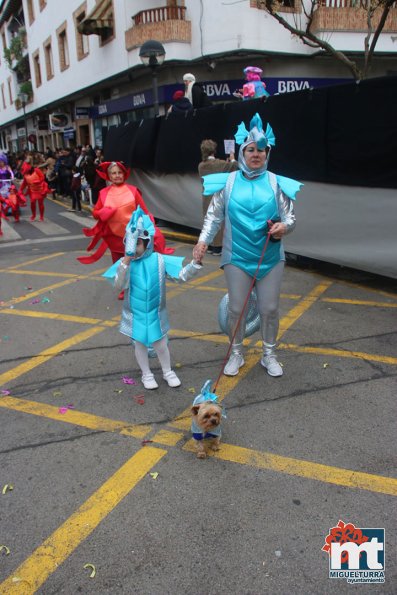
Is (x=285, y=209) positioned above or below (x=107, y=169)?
below

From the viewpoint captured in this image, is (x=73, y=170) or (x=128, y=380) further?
(x=73, y=170)

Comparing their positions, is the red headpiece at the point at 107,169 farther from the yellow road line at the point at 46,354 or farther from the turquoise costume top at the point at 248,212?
the turquoise costume top at the point at 248,212

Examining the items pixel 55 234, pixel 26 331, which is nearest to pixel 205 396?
pixel 26 331

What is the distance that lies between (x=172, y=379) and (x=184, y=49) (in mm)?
15099

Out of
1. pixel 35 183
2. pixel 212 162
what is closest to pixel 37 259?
pixel 212 162

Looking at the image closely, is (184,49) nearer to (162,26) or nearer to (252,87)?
(162,26)

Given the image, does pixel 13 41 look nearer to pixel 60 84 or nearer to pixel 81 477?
pixel 60 84

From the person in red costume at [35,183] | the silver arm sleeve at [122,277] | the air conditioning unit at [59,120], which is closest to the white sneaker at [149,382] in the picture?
the silver arm sleeve at [122,277]

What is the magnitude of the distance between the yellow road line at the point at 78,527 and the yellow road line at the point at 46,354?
1736 millimetres

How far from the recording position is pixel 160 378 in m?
4.12

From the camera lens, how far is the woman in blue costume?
3631mm

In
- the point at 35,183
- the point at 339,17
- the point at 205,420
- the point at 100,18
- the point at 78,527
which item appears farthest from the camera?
the point at 100,18

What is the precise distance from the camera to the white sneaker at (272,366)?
4051mm

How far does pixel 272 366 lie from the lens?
13.4ft
